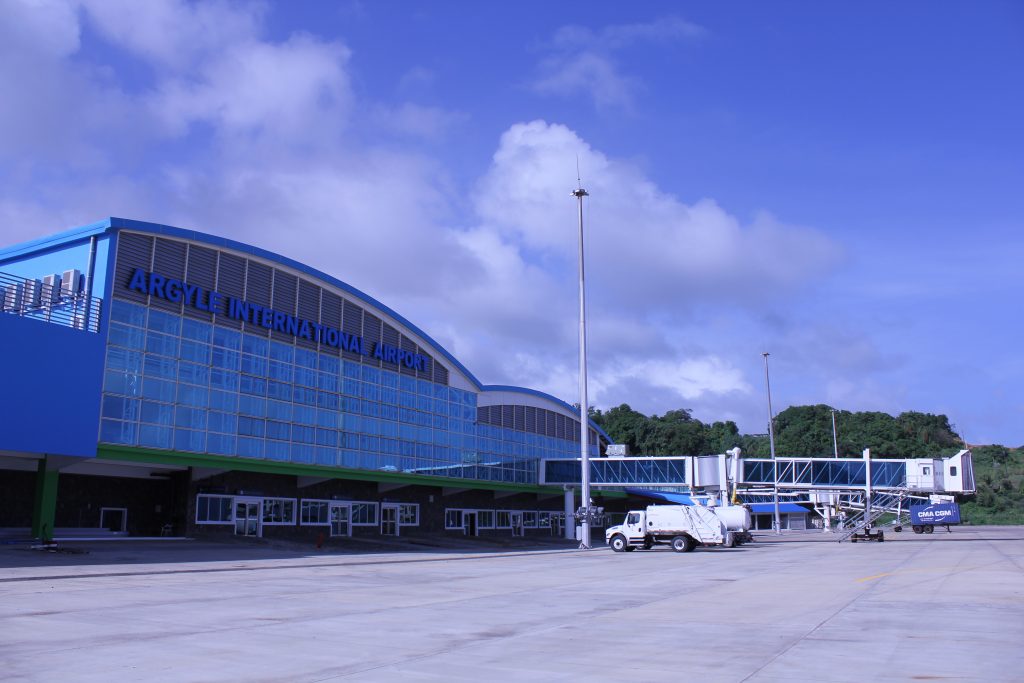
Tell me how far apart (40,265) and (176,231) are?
539 centimetres

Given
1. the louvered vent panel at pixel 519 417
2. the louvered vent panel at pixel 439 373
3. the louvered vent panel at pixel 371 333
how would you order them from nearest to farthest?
the louvered vent panel at pixel 371 333, the louvered vent panel at pixel 439 373, the louvered vent panel at pixel 519 417

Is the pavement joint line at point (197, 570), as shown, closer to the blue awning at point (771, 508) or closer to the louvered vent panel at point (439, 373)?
the louvered vent panel at point (439, 373)

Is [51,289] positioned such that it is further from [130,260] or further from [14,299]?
[130,260]

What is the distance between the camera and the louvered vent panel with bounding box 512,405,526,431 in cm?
6175

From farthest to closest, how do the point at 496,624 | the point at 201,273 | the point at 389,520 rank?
1. the point at 389,520
2. the point at 201,273
3. the point at 496,624

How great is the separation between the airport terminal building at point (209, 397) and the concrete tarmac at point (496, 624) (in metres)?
6.35

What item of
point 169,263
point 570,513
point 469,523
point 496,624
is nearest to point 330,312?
point 169,263

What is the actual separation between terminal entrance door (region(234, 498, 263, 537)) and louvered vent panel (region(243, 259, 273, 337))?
7.86 m

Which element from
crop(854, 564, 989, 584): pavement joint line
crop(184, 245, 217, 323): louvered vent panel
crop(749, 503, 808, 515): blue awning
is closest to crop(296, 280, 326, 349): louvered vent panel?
crop(184, 245, 217, 323): louvered vent panel

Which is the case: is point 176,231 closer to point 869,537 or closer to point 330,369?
point 330,369

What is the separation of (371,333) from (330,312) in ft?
10.9

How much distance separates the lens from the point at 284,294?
41.9 metres

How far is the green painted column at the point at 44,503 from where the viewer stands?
31.1 m

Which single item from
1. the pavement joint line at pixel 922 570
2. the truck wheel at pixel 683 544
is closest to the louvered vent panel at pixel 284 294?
the truck wheel at pixel 683 544
